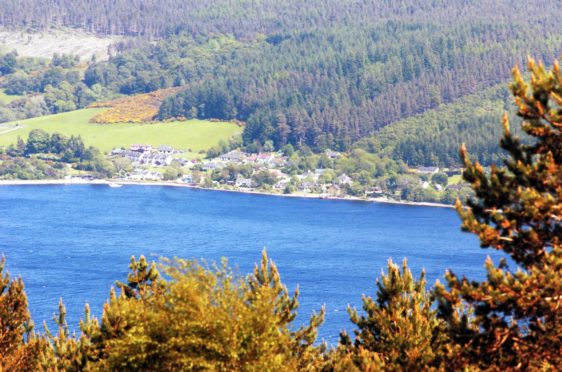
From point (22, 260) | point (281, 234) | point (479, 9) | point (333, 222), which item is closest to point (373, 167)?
point (333, 222)

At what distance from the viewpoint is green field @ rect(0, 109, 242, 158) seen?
3452 inches

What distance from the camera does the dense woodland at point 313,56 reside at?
92062mm

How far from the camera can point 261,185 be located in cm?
7781

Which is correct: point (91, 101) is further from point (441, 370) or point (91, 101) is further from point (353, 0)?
point (441, 370)

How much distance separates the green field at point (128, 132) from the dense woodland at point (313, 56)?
2739 millimetres

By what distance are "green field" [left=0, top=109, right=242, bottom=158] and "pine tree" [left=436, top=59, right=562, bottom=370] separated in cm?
7429

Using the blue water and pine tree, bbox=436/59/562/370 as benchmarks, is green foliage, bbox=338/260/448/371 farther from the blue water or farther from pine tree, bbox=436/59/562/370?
the blue water

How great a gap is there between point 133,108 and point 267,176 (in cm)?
2627

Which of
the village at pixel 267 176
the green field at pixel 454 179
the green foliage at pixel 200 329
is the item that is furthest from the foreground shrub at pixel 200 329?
the green field at pixel 454 179

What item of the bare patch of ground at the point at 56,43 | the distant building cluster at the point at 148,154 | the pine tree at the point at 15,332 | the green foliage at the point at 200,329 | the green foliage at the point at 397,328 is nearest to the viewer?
the green foliage at the point at 200,329

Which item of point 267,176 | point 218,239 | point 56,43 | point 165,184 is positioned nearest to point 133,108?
point 165,184

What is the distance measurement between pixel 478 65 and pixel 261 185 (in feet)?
88.2

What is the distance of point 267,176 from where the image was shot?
255 feet

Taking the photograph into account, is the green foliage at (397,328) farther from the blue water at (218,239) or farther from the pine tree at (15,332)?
the blue water at (218,239)
